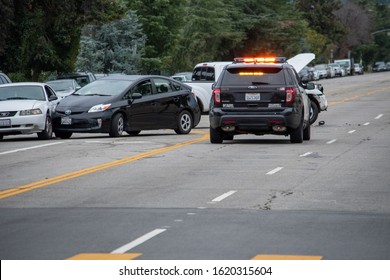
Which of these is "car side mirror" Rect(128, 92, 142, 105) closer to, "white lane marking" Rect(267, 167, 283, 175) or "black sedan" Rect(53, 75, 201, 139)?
"black sedan" Rect(53, 75, 201, 139)

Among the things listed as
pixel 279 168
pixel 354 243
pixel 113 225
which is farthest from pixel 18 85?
pixel 354 243

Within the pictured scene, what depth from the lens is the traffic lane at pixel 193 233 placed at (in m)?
10.4

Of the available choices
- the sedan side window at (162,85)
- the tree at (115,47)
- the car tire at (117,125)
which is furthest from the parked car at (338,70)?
the car tire at (117,125)

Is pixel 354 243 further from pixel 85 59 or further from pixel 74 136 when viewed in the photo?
pixel 85 59

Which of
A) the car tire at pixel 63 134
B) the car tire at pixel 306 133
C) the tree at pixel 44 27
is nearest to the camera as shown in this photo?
the car tire at pixel 306 133

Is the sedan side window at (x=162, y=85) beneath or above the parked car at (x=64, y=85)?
above

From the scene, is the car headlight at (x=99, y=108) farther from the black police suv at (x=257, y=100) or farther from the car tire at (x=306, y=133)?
the car tire at (x=306, y=133)

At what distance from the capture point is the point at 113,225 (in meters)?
12.3

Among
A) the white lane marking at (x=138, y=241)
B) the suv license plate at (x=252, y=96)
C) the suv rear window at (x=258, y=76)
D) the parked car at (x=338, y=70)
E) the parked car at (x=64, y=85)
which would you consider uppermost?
the suv rear window at (x=258, y=76)

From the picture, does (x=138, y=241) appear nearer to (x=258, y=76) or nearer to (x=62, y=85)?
(x=258, y=76)

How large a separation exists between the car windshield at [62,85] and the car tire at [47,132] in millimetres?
12648

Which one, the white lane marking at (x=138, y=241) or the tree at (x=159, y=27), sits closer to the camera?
the white lane marking at (x=138, y=241)

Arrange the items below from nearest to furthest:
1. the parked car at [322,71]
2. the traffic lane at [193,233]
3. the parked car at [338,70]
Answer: the traffic lane at [193,233] < the parked car at [322,71] < the parked car at [338,70]

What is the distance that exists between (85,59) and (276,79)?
1580 inches
